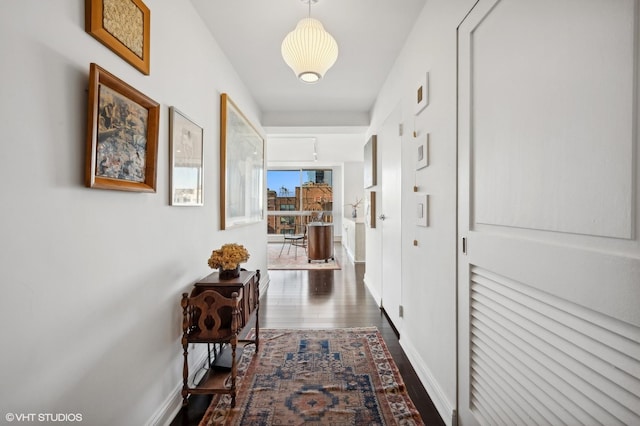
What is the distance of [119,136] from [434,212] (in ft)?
5.46

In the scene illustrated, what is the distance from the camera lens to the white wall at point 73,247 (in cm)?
80

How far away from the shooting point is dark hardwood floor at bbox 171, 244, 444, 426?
5.58 feet

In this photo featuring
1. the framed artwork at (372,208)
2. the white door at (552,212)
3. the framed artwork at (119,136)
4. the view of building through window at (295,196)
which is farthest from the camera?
the view of building through window at (295,196)

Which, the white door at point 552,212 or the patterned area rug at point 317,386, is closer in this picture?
the white door at point 552,212

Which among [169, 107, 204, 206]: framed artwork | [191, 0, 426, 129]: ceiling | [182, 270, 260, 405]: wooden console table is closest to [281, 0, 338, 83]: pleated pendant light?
[191, 0, 426, 129]: ceiling

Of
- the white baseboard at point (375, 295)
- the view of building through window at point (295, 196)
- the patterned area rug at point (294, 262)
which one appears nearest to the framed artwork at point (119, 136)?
the white baseboard at point (375, 295)

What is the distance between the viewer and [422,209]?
6.38 ft

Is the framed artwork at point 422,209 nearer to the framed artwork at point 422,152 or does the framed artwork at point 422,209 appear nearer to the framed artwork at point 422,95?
the framed artwork at point 422,152

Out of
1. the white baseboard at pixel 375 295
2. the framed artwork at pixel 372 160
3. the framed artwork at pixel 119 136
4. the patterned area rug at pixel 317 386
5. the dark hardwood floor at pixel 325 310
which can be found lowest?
the patterned area rug at pixel 317 386

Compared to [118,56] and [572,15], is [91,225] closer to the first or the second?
[118,56]

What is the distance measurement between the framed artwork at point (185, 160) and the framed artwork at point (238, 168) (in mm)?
421

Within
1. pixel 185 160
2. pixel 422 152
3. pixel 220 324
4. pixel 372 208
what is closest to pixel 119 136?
pixel 185 160

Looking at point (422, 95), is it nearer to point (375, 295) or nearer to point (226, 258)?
point (226, 258)

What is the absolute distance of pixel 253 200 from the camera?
11.3 ft
